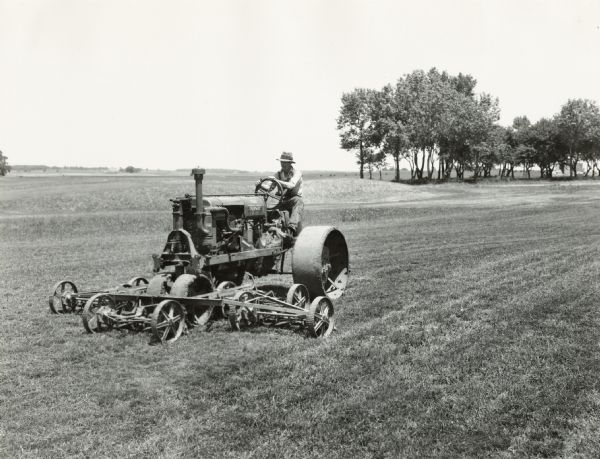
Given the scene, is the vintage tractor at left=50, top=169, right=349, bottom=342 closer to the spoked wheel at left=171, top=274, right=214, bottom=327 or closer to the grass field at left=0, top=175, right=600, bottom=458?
the spoked wheel at left=171, top=274, right=214, bottom=327

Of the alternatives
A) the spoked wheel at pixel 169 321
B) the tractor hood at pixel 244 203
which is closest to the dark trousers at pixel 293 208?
the tractor hood at pixel 244 203

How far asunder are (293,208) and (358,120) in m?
59.4

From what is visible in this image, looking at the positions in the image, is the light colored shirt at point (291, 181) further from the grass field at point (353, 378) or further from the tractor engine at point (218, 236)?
Answer: the grass field at point (353, 378)

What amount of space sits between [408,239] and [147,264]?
7.77 m

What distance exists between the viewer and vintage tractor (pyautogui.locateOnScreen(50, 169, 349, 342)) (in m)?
6.84

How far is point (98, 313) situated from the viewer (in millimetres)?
7066

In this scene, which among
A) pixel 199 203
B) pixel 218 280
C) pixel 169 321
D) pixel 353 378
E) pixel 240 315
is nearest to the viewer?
pixel 353 378

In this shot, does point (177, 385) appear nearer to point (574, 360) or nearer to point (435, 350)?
point (435, 350)

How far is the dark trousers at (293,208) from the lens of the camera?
9.41 metres

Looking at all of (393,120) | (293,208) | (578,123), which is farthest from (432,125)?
(293,208)

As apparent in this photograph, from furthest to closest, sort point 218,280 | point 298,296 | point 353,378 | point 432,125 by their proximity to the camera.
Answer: point 432,125 → point 218,280 → point 298,296 → point 353,378

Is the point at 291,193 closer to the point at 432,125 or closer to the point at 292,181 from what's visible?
the point at 292,181

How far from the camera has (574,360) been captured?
5551 mm

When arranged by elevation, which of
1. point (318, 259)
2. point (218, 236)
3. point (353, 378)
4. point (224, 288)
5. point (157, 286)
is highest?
point (218, 236)
